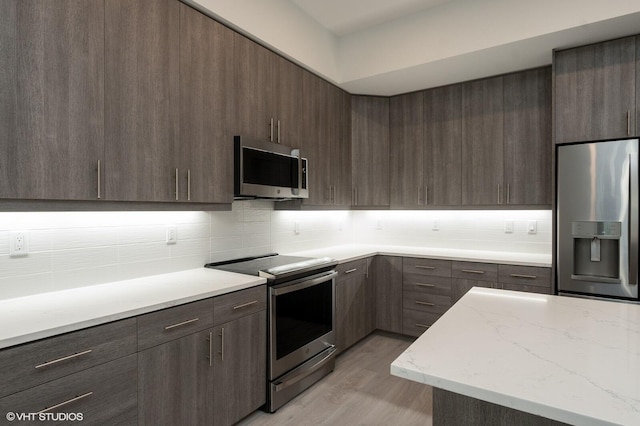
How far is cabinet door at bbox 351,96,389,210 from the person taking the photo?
3.81 m

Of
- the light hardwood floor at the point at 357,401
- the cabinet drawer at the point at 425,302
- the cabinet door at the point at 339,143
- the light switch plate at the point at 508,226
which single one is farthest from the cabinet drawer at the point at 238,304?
the light switch plate at the point at 508,226

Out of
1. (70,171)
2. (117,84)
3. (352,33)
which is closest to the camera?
(70,171)

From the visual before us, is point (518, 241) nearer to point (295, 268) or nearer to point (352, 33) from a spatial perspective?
point (295, 268)

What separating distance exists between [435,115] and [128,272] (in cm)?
311

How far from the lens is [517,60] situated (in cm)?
299

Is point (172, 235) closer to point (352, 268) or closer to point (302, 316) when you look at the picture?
point (302, 316)

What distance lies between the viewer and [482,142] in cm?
345

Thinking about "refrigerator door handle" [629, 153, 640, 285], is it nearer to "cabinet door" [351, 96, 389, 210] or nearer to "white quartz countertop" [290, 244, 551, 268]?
"white quartz countertop" [290, 244, 551, 268]

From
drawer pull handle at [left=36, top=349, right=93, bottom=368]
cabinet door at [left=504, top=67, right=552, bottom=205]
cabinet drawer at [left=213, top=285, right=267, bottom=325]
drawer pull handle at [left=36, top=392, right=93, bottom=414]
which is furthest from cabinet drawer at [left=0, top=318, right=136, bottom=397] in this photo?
cabinet door at [left=504, top=67, right=552, bottom=205]

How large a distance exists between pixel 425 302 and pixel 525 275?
0.89 metres

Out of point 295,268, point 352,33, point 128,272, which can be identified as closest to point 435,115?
point 352,33

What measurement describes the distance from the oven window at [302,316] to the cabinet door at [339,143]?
1.05 m

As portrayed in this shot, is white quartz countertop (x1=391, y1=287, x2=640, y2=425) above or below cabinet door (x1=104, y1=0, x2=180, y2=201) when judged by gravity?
below

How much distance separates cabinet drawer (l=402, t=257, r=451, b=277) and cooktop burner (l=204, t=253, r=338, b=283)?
916 millimetres
